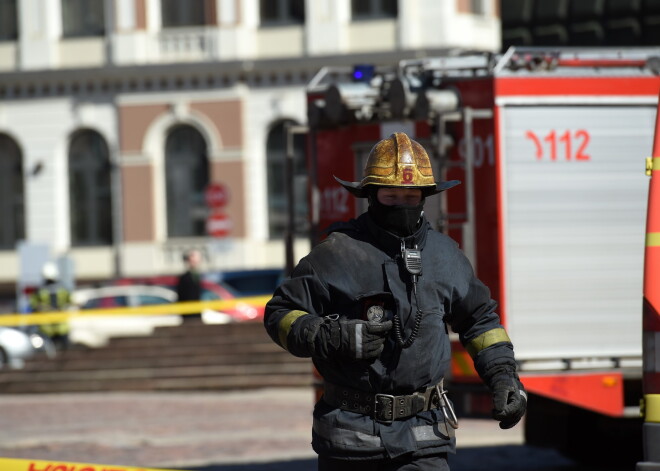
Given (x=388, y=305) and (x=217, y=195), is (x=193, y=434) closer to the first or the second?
(x=388, y=305)

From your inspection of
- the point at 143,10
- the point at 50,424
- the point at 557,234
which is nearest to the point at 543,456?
the point at 557,234

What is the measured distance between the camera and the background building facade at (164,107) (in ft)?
129

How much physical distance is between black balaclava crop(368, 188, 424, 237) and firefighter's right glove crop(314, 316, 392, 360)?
14.9 inches

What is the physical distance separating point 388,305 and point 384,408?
0.37m

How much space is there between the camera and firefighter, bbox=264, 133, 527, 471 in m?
5.92

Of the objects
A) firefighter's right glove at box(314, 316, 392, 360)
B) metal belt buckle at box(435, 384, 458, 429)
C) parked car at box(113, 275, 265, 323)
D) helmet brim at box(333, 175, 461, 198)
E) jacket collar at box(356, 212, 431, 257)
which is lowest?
parked car at box(113, 275, 265, 323)

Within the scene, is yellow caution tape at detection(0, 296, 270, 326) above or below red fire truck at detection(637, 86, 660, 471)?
below

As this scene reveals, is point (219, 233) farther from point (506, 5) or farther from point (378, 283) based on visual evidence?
point (378, 283)

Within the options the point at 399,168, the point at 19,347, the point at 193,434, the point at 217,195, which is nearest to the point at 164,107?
the point at 217,195

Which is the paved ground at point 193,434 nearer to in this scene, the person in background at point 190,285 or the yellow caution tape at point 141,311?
the person in background at point 190,285

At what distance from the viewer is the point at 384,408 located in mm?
5941

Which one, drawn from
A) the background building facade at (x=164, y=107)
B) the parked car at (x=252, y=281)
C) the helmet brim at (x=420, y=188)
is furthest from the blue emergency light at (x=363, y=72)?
the background building facade at (x=164, y=107)

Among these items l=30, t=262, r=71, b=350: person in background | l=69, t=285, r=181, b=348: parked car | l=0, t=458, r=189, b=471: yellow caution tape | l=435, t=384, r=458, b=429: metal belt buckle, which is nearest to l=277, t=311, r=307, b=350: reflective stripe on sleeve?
l=435, t=384, r=458, b=429: metal belt buckle

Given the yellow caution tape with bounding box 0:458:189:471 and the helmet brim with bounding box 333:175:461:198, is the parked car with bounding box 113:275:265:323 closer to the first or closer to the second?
the yellow caution tape with bounding box 0:458:189:471
